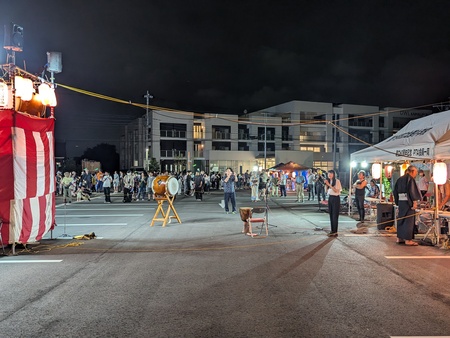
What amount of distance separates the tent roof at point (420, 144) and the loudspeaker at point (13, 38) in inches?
417

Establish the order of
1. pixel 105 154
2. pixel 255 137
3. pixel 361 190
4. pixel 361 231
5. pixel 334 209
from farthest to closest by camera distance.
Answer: pixel 105 154 < pixel 255 137 < pixel 361 190 < pixel 361 231 < pixel 334 209

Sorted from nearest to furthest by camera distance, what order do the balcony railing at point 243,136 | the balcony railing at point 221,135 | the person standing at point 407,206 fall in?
the person standing at point 407,206 < the balcony railing at point 221,135 < the balcony railing at point 243,136

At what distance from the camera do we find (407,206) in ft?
30.3

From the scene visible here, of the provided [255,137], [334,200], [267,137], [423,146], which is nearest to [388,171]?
[423,146]

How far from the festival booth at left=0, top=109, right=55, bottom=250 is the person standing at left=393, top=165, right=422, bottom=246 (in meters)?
9.28

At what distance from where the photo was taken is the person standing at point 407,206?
9.14m

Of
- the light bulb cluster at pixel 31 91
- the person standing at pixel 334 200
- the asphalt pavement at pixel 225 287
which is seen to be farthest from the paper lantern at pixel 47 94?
the person standing at pixel 334 200

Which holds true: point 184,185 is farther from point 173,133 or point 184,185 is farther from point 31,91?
point 173,133

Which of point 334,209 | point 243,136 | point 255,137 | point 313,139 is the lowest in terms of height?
point 334,209

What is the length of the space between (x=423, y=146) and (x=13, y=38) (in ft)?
35.3

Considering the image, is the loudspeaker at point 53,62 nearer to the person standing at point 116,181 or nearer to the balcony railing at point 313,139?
the person standing at point 116,181

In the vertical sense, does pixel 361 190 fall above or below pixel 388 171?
below

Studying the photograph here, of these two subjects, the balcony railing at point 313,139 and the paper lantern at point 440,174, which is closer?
the paper lantern at point 440,174

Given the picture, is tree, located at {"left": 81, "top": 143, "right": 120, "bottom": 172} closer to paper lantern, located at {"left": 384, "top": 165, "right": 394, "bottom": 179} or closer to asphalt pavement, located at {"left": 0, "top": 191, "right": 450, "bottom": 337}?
paper lantern, located at {"left": 384, "top": 165, "right": 394, "bottom": 179}
